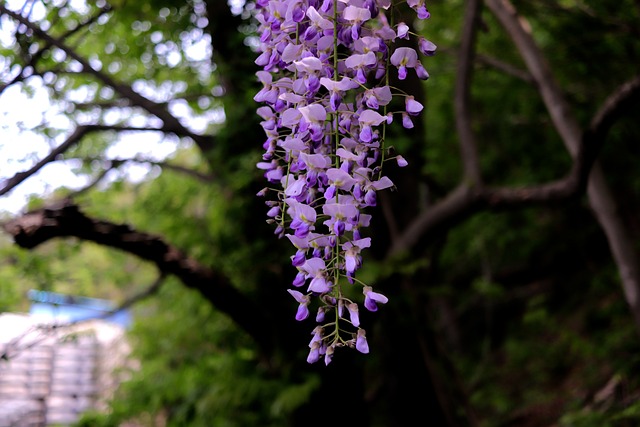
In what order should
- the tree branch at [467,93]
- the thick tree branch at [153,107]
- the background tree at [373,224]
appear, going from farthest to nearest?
the tree branch at [467,93] < the thick tree branch at [153,107] < the background tree at [373,224]

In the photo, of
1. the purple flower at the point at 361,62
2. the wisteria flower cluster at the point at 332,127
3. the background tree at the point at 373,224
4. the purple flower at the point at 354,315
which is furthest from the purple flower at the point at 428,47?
the background tree at the point at 373,224

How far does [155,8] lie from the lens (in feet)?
10.7

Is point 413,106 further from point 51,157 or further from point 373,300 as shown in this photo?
point 51,157

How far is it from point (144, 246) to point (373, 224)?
126cm

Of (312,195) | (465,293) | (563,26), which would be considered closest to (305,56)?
(312,195)

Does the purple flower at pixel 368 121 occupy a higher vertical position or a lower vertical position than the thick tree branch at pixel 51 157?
lower

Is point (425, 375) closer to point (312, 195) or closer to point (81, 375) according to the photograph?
point (312, 195)

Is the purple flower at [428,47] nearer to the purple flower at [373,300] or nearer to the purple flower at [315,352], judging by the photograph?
the purple flower at [373,300]

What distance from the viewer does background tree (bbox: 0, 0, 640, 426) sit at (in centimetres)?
315

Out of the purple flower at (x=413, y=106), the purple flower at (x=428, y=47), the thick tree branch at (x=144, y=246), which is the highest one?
the thick tree branch at (x=144, y=246)

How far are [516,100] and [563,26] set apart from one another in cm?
106

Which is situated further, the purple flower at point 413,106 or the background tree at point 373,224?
the background tree at point 373,224

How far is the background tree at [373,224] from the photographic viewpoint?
3.15 m

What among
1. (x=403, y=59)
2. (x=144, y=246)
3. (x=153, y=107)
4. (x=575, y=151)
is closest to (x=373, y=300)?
(x=403, y=59)
